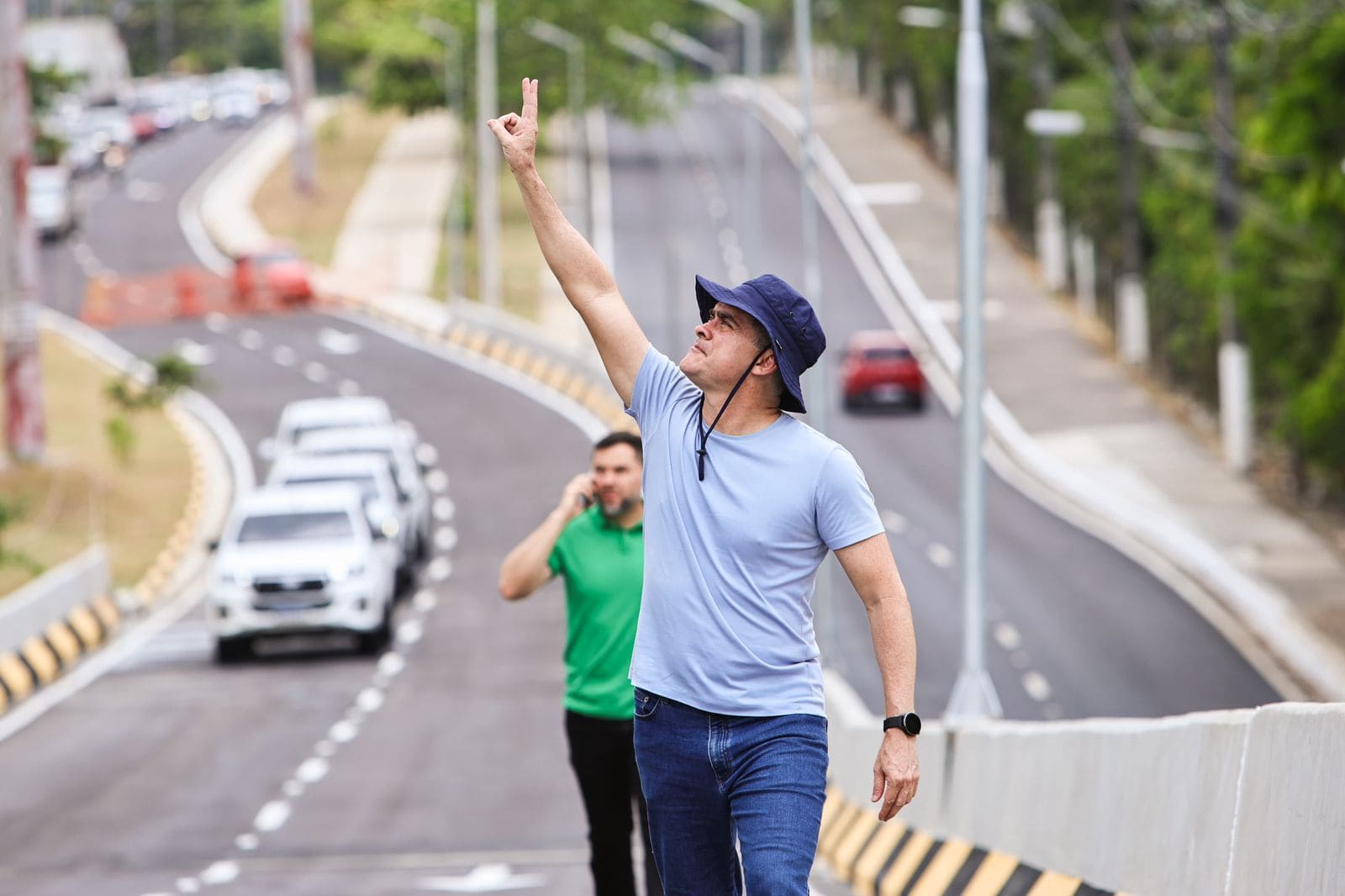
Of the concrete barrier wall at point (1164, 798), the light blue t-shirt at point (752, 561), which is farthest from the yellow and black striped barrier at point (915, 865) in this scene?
the light blue t-shirt at point (752, 561)

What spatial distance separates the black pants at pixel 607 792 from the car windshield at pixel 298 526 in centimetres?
1920

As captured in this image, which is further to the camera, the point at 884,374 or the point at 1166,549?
the point at 884,374

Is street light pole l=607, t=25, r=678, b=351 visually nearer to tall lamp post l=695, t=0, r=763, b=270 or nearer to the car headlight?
tall lamp post l=695, t=0, r=763, b=270

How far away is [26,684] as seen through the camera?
25.1 m

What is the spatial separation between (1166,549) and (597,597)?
94.7 feet

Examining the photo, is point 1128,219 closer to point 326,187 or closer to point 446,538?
point 446,538

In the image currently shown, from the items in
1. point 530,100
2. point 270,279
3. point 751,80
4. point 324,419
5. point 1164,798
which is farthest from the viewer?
point 270,279

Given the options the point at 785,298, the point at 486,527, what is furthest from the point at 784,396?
the point at 486,527

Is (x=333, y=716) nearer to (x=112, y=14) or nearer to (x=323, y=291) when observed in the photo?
(x=323, y=291)

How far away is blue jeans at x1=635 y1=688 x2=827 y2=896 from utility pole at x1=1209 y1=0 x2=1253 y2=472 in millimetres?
37756

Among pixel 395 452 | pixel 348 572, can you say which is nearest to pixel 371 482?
pixel 395 452

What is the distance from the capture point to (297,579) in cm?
2644

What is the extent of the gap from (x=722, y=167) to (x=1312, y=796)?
8470 centimetres

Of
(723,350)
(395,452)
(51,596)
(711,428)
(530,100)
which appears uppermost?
(530,100)
